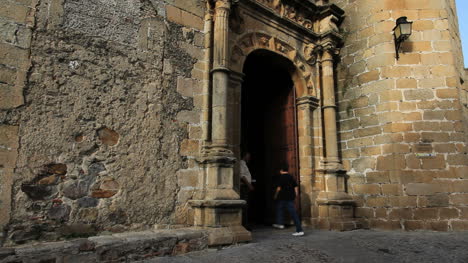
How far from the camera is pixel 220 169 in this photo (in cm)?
441

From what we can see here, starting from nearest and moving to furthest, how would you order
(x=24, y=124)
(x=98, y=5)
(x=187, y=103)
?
(x=24, y=124)
(x=98, y=5)
(x=187, y=103)

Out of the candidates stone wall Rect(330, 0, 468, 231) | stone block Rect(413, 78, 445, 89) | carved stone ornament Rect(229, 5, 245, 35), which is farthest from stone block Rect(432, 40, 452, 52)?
carved stone ornament Rect(229, 5, 245, 35)

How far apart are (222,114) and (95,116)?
169cm

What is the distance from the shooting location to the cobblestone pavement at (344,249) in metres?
3.64

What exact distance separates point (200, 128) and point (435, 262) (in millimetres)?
3291

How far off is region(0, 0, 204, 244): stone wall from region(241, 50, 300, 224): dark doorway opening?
227cm

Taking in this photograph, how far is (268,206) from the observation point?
22.4ft

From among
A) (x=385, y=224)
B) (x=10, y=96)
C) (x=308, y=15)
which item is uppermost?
(x=308, y=15)

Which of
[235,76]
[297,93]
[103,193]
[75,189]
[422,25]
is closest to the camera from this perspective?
[75,189]

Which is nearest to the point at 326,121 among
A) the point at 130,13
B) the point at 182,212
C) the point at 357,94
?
the point at 357,94

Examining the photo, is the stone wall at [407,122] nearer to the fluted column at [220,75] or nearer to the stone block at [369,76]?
the stone block at [369,76]

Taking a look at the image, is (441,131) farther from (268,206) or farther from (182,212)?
(182,212)

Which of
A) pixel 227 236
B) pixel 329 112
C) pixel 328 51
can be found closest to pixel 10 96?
pixel 227 236

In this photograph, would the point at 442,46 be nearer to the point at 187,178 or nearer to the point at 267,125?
the point at 267,125
